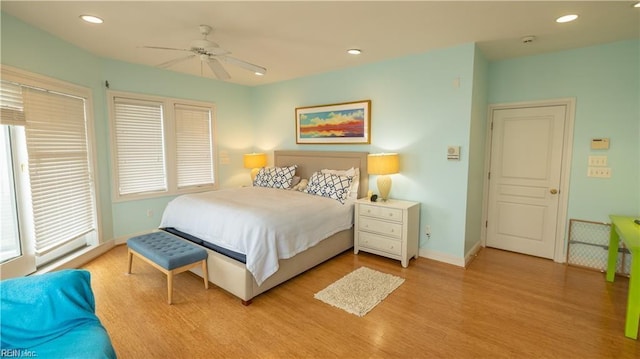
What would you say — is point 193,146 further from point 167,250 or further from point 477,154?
point 477,154

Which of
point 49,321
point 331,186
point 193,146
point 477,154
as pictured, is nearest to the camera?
point 49,321

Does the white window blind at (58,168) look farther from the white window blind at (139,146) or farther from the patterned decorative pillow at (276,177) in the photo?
the patterned decorative pillow at (276,177)

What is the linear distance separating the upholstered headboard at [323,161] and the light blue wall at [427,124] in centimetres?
14

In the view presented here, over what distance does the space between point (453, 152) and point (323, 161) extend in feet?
6.41

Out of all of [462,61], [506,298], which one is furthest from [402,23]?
[506,298]

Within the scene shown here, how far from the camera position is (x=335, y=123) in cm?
457

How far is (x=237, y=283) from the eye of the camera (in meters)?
2.75

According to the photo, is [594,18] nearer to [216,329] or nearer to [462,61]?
[462,61]

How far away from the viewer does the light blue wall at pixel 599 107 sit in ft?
10.4

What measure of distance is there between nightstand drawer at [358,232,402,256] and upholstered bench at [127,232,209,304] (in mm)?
1901

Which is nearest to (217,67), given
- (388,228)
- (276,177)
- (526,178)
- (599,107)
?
(276,177)

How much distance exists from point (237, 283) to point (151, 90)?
10.8 ft

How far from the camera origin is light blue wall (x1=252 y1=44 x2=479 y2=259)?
135 inches

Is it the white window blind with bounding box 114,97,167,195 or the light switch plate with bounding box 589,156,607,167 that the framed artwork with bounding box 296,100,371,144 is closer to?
the white window blind with bounding box 114,97,167,195
